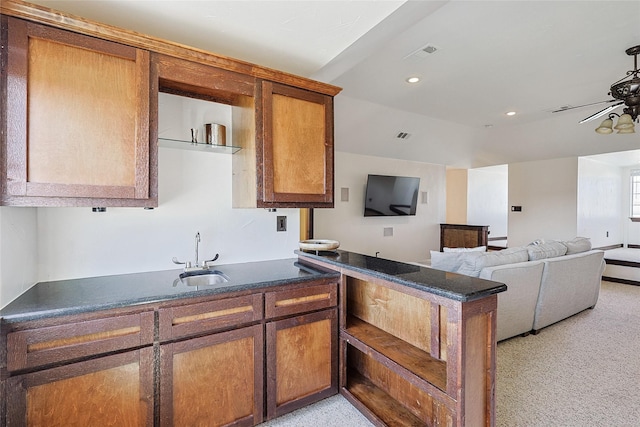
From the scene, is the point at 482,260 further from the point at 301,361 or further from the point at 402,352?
the point at 301,361

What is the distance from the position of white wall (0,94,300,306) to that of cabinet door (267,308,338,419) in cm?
73

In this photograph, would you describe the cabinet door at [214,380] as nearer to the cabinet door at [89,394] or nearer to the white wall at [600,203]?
the cabinet door at [89,394]

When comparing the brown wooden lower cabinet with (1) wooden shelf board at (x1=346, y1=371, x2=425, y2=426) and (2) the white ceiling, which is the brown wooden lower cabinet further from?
(2) the white ceiling

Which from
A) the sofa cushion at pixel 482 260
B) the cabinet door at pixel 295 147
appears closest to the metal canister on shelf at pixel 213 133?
the cabinet door at pixel 295 147

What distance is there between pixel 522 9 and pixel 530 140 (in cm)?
455

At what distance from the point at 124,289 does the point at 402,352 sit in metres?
1.57

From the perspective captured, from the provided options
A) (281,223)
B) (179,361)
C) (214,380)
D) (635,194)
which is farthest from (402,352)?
(635,194)

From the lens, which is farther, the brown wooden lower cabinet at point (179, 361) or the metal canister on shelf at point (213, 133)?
the metal canister on shelf at point (213, 133)

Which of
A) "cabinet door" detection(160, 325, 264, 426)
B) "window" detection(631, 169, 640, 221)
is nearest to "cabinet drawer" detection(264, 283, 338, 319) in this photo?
"cabinet door" detection(160, 325, 264, 426)

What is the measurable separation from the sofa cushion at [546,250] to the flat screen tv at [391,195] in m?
2.83

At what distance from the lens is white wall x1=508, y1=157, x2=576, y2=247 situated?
6129mm

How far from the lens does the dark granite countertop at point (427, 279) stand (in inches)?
52.7

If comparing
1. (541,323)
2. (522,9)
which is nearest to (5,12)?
(522,9)

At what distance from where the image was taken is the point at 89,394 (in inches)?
53.4
